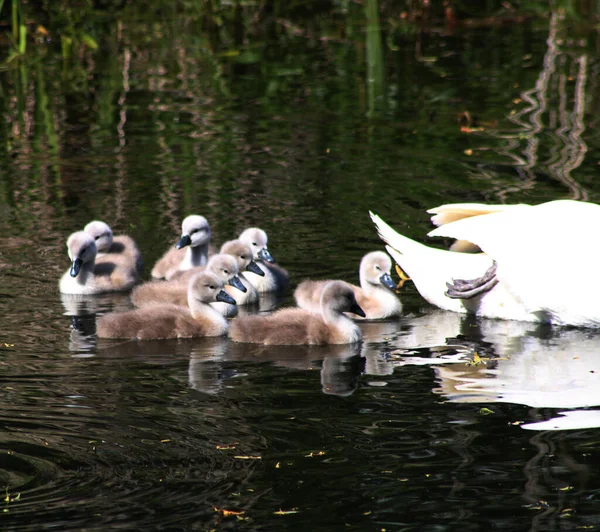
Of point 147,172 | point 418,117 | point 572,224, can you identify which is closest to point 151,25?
point 418,117

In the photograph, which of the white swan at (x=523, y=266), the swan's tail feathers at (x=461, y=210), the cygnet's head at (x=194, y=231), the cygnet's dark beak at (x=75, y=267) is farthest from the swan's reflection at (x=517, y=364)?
the cygnet's dark beak at (x=75, y=267)

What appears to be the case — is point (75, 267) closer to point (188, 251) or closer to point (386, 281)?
point (188, 251)

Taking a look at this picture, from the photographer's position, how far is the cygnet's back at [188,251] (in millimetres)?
9273

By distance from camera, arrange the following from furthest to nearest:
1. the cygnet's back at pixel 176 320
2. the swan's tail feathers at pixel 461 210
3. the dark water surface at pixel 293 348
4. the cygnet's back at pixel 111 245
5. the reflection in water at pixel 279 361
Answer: the cygnet's back at pixel 111 245
the swan's tail feathers at pixel 461 210
the cygnet's back at pixel 176 320
the reflection in water at pixel 279 361
the dark water surface at pixel 293 348

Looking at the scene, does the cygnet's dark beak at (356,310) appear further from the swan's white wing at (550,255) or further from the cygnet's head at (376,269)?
the swan's white wing at (550,255)

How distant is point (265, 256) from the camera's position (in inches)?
356

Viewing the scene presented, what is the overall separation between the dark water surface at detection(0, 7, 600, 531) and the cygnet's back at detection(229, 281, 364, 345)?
105 mm

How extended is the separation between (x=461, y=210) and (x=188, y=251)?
82.7 inches

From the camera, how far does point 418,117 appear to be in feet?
47.2

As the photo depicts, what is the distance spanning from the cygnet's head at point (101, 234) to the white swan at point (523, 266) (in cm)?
228

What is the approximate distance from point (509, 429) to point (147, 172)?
22.2 ft

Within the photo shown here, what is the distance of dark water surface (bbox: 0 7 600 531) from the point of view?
5371mm

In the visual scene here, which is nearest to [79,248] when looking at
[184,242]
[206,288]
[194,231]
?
[184,242]

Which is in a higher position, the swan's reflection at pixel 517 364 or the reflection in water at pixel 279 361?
the reflection in water at pixel 279 361
